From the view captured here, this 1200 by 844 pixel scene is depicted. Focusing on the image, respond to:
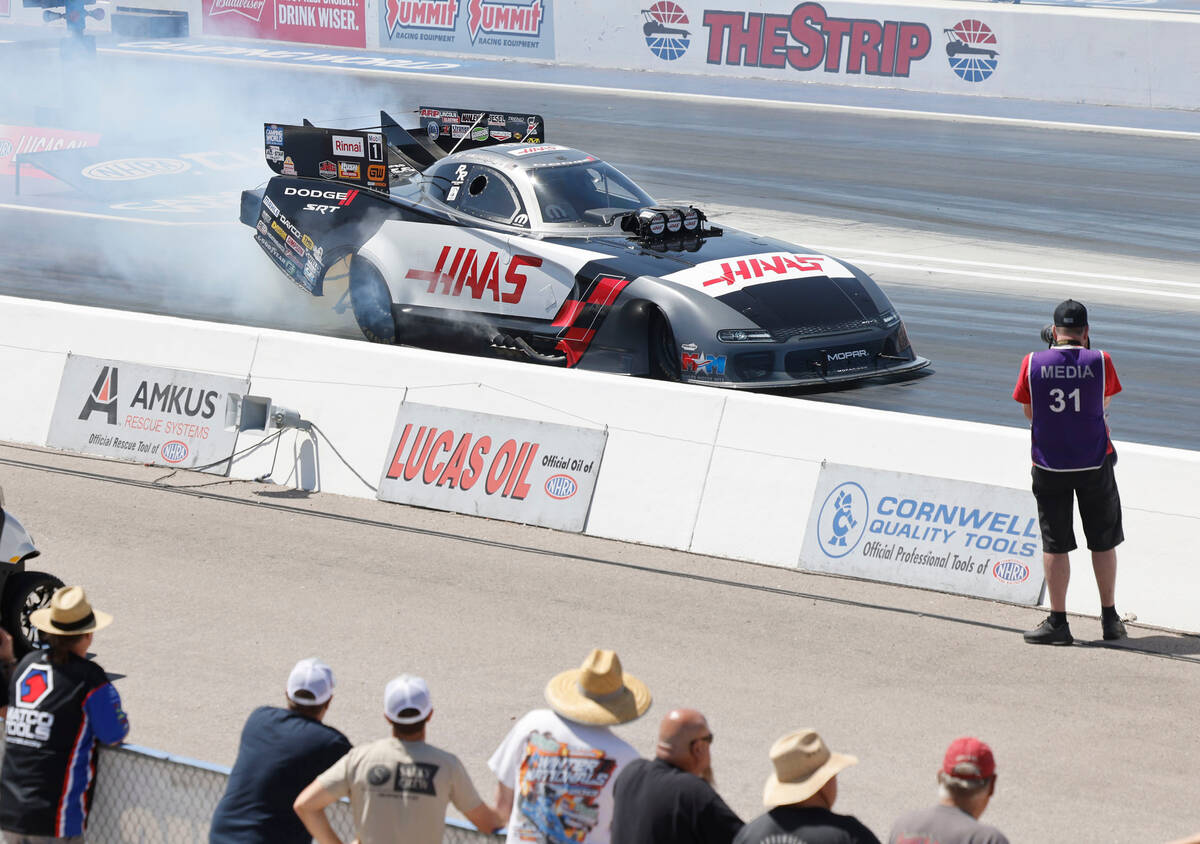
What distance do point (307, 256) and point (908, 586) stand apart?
6.79 metres

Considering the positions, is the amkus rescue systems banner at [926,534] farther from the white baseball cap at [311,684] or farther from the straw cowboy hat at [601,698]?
the white baseball cap at [311,684]

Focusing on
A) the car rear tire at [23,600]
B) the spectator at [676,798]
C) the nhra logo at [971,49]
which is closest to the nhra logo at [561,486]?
the car rear tire at [23,600]

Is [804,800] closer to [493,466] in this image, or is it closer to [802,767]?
[802,767]

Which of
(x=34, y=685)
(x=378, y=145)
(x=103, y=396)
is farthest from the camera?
(x=378, y=145)

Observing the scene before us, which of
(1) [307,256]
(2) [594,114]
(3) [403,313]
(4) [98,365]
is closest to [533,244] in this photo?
(3) [403,313]

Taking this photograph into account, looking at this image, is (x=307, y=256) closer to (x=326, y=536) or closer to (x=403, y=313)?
(x=403, y=313)

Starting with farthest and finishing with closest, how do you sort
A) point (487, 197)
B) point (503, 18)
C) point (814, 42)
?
point (503, 18) → point (814, 42) → point (487, 197)

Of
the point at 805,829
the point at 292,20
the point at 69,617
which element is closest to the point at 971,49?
the point at 292,20

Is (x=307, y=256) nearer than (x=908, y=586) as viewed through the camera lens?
No

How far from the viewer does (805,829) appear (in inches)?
161

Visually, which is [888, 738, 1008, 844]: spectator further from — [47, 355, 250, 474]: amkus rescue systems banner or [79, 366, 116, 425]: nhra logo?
[79, 366, 116, 425]: nhra logo

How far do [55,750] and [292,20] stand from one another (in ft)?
110

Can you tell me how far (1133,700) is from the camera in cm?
721

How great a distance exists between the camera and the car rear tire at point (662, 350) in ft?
37.9
